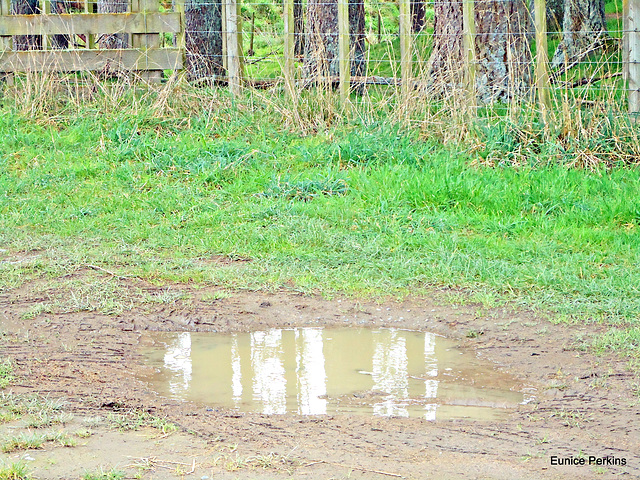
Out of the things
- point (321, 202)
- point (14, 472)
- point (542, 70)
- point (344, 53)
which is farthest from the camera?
point (344, 53)

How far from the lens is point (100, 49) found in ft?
33.7

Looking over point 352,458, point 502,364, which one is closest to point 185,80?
point 502,364

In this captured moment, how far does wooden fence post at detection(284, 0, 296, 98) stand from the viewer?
9.77m

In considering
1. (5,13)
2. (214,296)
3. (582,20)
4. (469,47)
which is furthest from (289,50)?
(582,20)

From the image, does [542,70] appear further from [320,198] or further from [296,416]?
[296,416]

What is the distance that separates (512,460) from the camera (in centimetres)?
353

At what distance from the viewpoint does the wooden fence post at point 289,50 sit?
9.77m

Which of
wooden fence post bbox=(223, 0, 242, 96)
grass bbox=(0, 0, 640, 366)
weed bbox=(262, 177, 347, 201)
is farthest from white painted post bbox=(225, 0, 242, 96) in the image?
weed bbox=(262, 177, 347, 201)

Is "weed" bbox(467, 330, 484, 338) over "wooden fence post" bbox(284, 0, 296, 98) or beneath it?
beneath

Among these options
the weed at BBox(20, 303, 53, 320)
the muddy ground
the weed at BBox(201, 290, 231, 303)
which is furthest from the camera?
the weed at BBox(201, 290, 231, 303)

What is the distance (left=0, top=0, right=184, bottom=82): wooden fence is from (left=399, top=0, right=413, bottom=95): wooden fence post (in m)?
2.77

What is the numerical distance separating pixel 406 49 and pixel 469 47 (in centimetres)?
72

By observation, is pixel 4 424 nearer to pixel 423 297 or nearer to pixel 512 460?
pixel 512 460

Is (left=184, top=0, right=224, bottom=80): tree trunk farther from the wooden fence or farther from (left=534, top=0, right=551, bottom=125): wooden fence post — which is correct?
(left=534, top=0, right=551, bottom=125): wooden fence post
